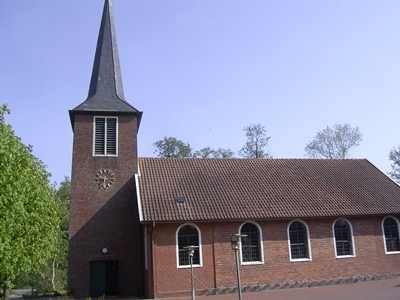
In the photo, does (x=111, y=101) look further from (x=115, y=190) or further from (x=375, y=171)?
(x=375, y=171)

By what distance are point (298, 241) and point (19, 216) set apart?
49.2 feet

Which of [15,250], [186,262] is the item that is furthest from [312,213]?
[15,250]

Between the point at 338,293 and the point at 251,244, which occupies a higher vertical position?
the point at 251,244

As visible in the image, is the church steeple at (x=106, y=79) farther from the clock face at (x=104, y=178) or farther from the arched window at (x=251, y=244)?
the arched window at (x=251, y=244)

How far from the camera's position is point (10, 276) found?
1628 cm

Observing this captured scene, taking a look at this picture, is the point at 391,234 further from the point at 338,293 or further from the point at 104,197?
the point at 104,197

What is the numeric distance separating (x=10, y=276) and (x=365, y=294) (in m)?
14.6

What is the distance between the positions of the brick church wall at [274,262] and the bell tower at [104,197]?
263cm

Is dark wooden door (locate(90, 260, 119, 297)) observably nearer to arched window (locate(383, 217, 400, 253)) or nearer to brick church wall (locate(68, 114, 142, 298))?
brick church wall (locate(68, 114, 142, 298))

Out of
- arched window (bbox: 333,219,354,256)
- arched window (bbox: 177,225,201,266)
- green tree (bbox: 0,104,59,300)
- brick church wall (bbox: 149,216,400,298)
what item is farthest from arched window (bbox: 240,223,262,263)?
green tree (bbox: 0,104,59,300)

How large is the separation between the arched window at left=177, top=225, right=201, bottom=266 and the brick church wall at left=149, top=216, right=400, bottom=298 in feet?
0.97

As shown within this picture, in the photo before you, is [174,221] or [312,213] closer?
[174,221]

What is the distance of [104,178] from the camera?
2466 centimetres

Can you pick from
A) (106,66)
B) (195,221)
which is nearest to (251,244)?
(195,221)
